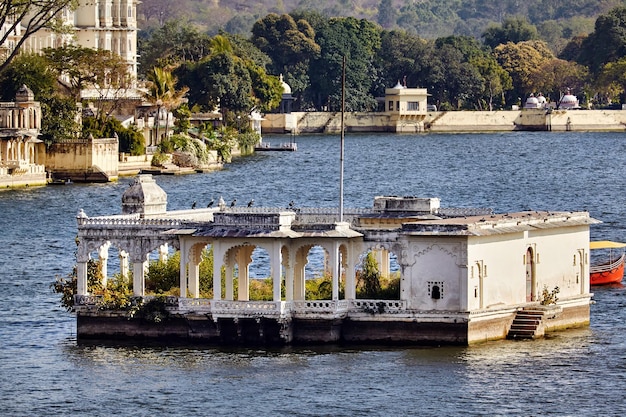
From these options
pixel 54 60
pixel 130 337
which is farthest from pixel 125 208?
pixel 54 60

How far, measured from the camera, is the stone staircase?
49.7 meters

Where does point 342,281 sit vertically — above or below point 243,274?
below

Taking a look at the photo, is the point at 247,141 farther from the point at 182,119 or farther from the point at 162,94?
the point at 162,94

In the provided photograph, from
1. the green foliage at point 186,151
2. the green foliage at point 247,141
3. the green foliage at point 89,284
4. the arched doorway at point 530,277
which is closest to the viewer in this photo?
the arched doorway at point 530,277

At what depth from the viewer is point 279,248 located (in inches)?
1929

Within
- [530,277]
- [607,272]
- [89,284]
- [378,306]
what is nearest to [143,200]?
[89,284]

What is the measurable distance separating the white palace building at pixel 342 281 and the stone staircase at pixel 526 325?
0.08ft

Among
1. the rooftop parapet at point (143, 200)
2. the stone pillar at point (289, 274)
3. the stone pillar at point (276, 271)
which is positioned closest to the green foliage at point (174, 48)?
the rooftop parapet at point (143, 200)

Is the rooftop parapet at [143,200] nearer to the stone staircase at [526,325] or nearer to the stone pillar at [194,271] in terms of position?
the stone pillar at [194,271]

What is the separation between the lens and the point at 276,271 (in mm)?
48844

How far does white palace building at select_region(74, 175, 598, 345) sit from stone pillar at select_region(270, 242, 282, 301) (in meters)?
0.02

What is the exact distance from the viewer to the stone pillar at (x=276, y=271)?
160 feet

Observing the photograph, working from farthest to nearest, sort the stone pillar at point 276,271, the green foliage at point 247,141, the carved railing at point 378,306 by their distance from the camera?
1. the green foliage at point 247,141
2. the stone pillar at point 276,271
3. the carved railing at point 378,306

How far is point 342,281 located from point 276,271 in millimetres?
3139
